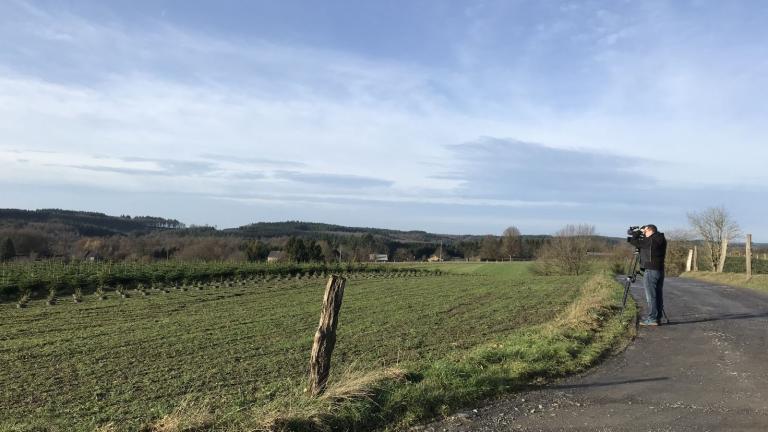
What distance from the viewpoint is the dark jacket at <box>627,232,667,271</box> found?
1102cm

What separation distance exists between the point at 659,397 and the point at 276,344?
8.66 meters

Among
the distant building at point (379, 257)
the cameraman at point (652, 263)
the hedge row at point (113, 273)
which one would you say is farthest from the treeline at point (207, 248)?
the cameraman at point (652, 263)

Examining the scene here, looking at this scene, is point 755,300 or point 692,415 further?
point 755,300

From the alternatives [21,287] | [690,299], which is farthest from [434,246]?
[690,299]

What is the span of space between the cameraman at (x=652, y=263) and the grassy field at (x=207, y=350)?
8.18ft

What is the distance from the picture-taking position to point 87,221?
116 metres

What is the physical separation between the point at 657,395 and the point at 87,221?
126 metres

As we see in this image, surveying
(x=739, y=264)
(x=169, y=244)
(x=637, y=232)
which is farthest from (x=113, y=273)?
(x=169, y=244)

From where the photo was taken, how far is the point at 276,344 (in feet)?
41.7

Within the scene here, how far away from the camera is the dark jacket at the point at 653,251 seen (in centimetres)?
1102

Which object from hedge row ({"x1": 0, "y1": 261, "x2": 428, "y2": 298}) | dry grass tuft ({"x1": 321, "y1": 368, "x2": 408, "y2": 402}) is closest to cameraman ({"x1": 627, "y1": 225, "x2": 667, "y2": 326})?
dry grass tuft ({"x1": 321, "y1": 368, "x2": 408, "y2": 402})

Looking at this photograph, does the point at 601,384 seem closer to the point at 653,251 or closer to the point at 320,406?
the point at 320,406

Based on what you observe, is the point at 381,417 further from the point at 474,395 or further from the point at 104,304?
the point at 104,304

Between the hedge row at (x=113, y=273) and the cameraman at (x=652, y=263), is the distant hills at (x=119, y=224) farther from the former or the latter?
the cameraman at (x=652, y=263)
